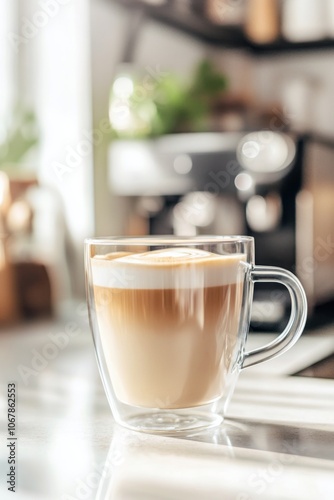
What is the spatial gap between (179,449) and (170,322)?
9 centimetres

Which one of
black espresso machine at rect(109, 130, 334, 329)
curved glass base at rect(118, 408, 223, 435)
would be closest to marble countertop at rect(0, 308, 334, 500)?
curved glass base at rect(118, 408, 223, 435)

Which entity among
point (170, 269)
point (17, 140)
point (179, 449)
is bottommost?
point (179, 449)

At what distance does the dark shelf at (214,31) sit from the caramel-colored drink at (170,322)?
1675 mm

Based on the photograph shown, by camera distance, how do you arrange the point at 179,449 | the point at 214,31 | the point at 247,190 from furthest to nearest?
the point at 214,31 < the point at 247,190 < the point at 179,449

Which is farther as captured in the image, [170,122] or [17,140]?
[170,122]

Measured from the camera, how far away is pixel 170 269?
0.55m

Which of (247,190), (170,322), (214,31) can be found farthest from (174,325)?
(214,31)

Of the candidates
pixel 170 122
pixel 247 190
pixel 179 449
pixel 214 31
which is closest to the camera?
pixel 179 449

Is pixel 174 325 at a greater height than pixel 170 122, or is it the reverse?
pixel 170 122

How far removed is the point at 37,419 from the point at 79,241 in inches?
59.7

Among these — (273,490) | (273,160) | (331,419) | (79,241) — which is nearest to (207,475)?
(273,490)

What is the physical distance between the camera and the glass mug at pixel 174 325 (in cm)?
56

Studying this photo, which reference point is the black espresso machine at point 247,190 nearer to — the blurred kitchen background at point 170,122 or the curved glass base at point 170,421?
the blurred kitchen background at point 170,122

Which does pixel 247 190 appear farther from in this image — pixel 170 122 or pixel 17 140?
pixel 17 140
